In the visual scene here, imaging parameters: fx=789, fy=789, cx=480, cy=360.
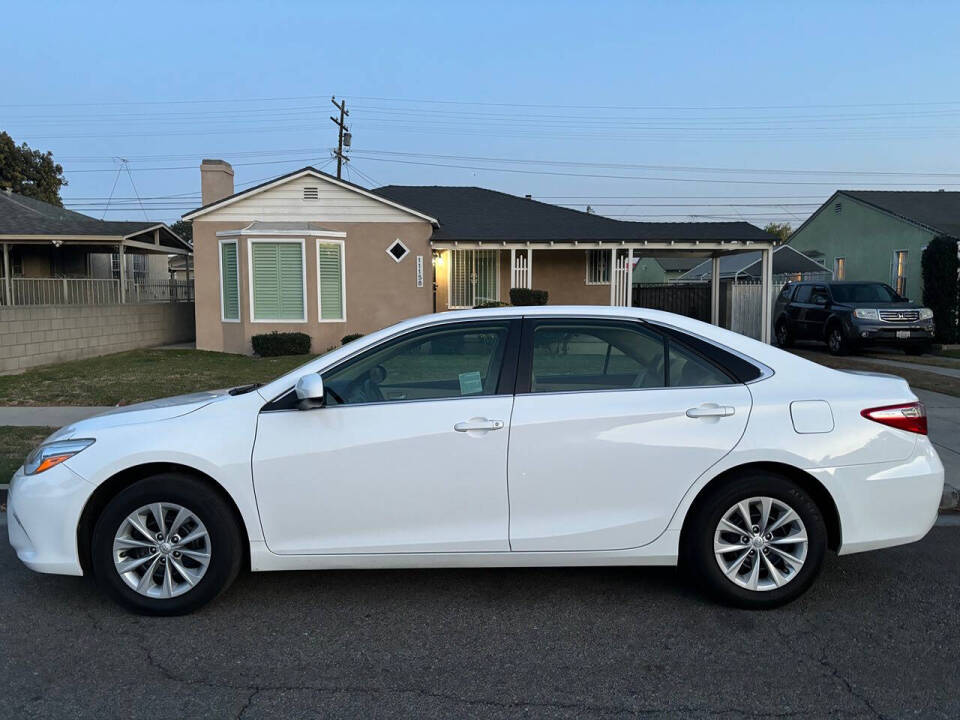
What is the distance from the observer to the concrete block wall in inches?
565

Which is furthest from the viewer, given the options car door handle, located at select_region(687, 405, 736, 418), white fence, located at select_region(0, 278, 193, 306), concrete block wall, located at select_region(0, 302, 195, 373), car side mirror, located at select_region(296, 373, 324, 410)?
white fence, located at select_region(0, 278, 193, 306)

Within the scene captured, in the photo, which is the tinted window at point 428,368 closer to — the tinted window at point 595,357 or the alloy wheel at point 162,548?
the tinted window at point 595,357

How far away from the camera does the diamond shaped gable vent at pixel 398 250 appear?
18953 millimetres

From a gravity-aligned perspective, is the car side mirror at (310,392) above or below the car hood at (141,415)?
above

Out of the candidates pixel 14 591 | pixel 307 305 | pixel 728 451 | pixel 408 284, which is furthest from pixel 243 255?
pixel 728 451

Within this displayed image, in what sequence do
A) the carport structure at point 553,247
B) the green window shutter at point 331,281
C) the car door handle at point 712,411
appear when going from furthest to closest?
the carport structure at point 553,247, the green window shutter at point 331,281, the car door handle at point 712,411

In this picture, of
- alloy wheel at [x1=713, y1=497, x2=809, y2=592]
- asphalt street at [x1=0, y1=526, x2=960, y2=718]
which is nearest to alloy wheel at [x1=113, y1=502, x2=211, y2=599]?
asphalt street at [x1=0, y1=526, x2=960, y2=718]

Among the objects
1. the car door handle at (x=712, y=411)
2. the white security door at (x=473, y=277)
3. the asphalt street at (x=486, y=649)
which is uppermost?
the white security door at (x=473, y=277)

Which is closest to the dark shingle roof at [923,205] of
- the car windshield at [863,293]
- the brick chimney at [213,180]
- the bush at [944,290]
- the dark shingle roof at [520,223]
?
the bush at [944,290]

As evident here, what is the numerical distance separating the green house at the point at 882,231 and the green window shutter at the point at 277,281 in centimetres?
1811

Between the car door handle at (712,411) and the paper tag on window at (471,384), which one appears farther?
the paper tag on window at (471,384)

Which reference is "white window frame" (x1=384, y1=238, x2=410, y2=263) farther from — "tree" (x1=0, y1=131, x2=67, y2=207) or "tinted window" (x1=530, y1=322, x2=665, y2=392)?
"tree" (x1=0, y1=131, x2=67, y2=207)

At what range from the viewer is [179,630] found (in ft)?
13.0

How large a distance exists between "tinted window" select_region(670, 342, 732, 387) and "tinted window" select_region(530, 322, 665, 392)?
7cm
